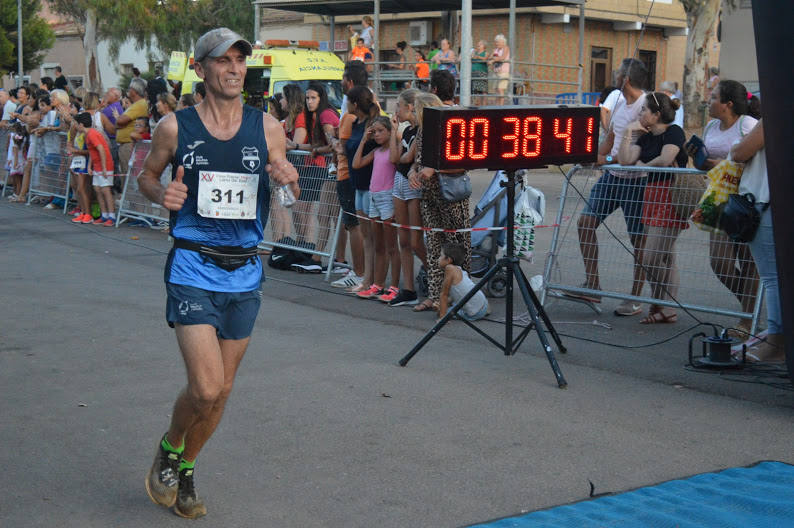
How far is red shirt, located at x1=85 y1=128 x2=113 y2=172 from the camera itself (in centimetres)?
1580

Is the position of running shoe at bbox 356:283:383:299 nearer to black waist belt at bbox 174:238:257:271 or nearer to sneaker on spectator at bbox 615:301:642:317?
sneaker on spectator at bbox 615:301:642:317

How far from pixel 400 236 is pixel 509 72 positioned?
57.3 feet

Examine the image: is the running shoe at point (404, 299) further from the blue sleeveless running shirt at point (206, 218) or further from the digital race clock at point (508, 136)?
the blue sleeveless running shirt at point (206, 218)

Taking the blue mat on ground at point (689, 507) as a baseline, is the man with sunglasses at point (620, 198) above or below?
above

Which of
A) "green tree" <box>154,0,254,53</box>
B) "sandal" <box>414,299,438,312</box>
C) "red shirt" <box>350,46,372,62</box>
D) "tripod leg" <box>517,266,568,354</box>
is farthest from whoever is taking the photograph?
"green tree" <box>154,0,254,53</box>

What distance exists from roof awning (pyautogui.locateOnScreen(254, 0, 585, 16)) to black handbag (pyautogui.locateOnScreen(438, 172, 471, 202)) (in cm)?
2094

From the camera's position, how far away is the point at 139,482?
521cm

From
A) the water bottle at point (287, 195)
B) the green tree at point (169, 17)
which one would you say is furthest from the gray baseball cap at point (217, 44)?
the green tree at point (169, 17)

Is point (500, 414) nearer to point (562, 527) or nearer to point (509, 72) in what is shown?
point (562, 527)

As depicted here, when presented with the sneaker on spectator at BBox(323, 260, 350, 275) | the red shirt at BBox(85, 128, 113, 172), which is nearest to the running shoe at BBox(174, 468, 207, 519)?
the sneaker on spectator at BBox(323, 260, 350, 275)

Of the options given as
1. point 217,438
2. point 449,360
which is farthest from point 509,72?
point 217,438

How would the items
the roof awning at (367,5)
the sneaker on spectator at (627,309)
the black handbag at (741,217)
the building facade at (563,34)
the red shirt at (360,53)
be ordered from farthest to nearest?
the building facade at (563,34) < the roof awning at (367,5) < the red shirt at (360,53) < the sneaker on spectator at (627,309) < the black handbag at (741,217)

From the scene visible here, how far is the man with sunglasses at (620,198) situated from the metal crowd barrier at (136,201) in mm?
7923

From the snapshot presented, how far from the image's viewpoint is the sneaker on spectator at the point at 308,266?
12.0m
